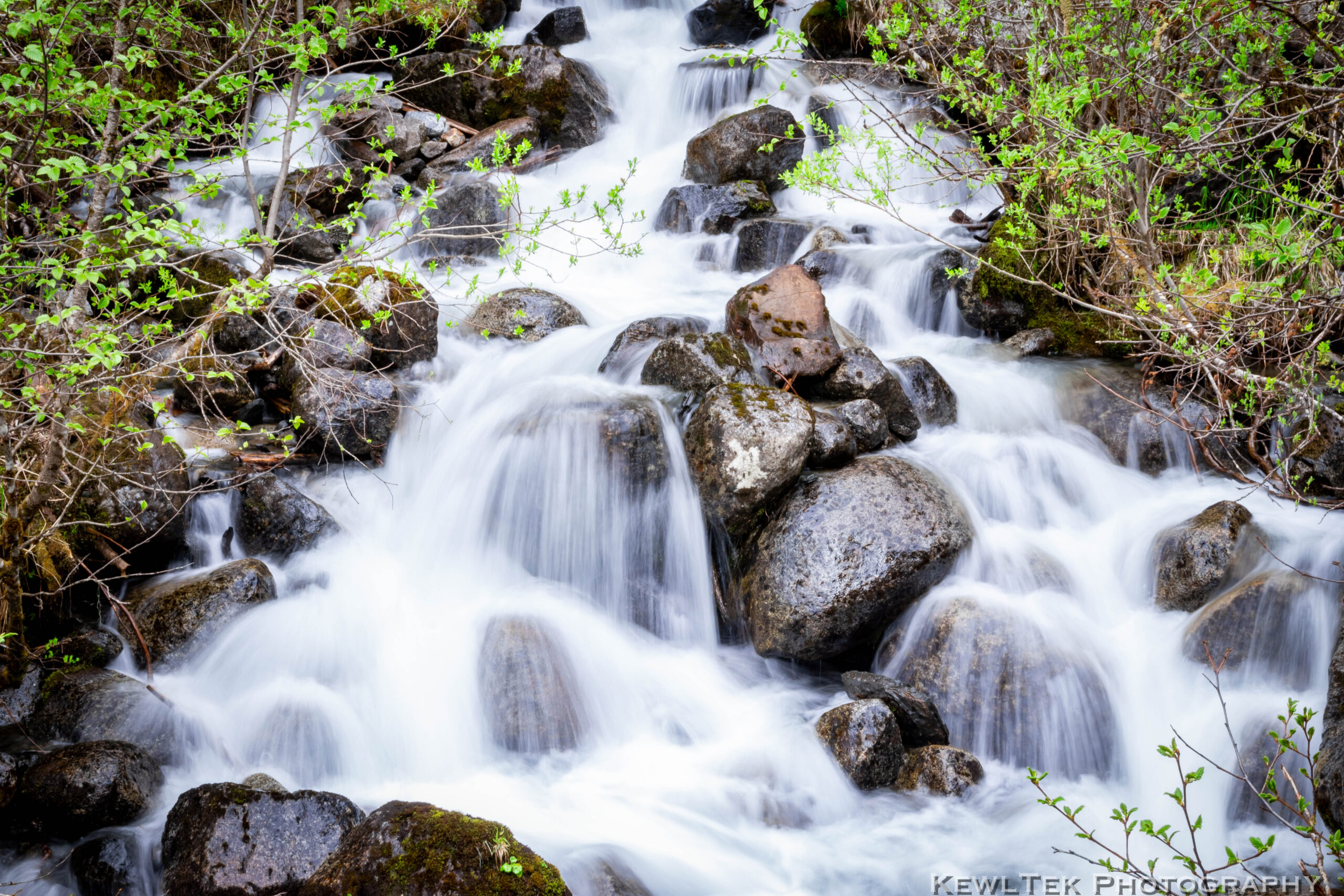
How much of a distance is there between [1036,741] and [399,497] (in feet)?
16.4

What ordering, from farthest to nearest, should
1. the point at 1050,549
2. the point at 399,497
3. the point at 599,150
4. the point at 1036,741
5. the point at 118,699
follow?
the point at 599,150, the point at 399,497, the point at 1050,549, the point at 1036,741, the point at 118,699

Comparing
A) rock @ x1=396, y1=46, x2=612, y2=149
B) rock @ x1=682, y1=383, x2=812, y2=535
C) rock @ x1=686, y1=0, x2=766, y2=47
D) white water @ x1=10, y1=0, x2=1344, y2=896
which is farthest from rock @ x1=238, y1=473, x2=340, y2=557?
rock @ x1=686, y1=0, x2=766, y2=47

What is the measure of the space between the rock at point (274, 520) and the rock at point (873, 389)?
4164 millimetres

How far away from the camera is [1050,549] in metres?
6.07

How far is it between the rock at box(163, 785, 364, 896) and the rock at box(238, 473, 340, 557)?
2.54 meters

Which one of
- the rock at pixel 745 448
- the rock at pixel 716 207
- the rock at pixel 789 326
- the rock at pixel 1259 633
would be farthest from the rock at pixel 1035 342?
the rock at pixel 716 207

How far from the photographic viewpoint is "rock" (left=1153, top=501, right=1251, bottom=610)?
520 centimetres

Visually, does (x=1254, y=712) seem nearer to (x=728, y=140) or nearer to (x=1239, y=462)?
(x=1239, y=462)

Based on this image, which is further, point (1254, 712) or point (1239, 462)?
point (1239, 462)

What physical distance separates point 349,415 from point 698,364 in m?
2.87

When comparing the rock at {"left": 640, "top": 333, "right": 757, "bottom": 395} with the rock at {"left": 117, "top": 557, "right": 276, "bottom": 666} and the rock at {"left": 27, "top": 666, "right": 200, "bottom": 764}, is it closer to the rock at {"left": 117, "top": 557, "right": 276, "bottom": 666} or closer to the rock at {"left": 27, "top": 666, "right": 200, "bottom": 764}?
the rock at {"left": 117, "top": 557, "right": 276, "bottom": 666}

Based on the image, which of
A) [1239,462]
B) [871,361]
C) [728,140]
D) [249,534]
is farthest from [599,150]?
[1239,462]

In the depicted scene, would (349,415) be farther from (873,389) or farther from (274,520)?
(873,389)

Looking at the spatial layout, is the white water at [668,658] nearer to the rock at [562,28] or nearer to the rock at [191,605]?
the rock at [191,605]
